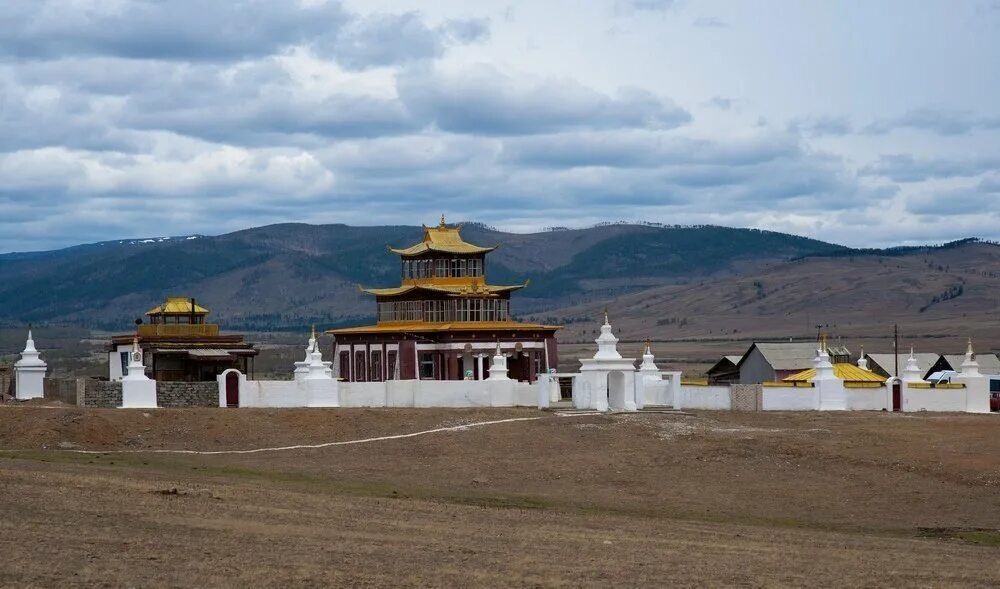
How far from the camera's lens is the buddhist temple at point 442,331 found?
67500 mm

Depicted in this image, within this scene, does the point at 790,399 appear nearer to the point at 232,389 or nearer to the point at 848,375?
the point at 848,375

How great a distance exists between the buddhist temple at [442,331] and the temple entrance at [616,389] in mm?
7436

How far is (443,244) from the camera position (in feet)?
243

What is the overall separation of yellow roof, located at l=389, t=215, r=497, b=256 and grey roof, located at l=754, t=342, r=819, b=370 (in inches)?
839

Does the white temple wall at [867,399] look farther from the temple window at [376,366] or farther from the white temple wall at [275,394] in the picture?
the temple window at [376,366]

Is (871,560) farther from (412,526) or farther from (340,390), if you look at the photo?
(340,390)

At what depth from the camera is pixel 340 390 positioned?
58.2m

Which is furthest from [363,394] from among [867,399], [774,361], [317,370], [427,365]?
[774,361]

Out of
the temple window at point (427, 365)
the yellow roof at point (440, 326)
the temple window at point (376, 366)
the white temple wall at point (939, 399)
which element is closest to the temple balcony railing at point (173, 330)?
the yellow roof at point (440, 326)

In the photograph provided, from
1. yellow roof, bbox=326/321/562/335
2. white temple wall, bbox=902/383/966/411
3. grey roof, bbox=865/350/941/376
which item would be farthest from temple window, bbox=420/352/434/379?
grey roof, bbox=865/350/941/376

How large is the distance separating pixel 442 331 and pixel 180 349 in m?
10.3

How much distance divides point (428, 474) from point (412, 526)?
11316mm

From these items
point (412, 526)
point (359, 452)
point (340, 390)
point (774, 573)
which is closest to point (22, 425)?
point (359, 452)

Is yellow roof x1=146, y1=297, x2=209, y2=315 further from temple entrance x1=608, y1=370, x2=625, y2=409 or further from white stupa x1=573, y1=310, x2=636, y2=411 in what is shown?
temple entrance x1=608, y1=370, x2=625, y2=409
